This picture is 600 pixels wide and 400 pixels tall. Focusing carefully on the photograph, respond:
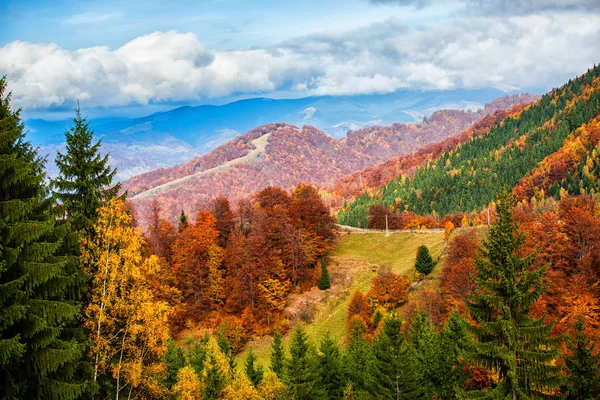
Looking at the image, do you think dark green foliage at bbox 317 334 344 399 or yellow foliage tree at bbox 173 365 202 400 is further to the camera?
dark green foliage at bbox 317 334 344 399

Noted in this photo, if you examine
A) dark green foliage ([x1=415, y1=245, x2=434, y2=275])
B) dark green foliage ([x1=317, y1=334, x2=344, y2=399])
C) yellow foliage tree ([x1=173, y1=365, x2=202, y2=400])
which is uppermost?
yellow foliage tree ([x1=173, y1=365, x2=202, y2=400])

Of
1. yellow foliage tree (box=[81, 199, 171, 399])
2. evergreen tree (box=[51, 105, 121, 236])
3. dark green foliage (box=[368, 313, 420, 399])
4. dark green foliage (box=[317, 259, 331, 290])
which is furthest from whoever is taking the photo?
dark green foliage (box=[317, 259, 331, 290])

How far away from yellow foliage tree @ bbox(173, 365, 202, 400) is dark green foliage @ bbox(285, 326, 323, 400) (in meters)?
9.76

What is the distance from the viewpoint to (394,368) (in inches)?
1089

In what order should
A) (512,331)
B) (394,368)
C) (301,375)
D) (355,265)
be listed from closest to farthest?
(512,331)
(394,368)
(301,375)
(355,265)

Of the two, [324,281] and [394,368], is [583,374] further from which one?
[324,281]

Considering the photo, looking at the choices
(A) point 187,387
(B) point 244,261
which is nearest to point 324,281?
(B) point 244,261

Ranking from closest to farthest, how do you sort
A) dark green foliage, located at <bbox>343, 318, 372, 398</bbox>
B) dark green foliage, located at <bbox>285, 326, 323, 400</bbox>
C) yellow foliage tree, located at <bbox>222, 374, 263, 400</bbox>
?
yellow foliage tree, located at <bbox>222, 374, 263, 400</bbox>, dark green foliage, located at <bbox>285, 326, 323, 400</bbox>, dark green foliage, located at <bbox>343, 318, 372, 398</bbox>

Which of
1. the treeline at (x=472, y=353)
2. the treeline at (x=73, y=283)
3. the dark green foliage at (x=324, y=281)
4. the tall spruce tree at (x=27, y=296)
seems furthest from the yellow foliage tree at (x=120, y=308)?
the dark green foliage at (x=324, y=281)

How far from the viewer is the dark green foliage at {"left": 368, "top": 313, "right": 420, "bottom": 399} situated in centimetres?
2753

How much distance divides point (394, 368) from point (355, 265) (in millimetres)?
45145

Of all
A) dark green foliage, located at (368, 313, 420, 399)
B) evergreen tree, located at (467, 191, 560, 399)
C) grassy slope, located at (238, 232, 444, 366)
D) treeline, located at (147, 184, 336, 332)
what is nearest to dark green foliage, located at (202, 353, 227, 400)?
dark green foliage, located at (368, 313, 420, 399)

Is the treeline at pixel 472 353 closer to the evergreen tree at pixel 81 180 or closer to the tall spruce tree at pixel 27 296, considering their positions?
the tall spruce tree at pixel 27 296

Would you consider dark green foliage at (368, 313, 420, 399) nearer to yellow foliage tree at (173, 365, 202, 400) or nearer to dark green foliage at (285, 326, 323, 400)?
dark green foliage at (285, 326, 323, 400)
